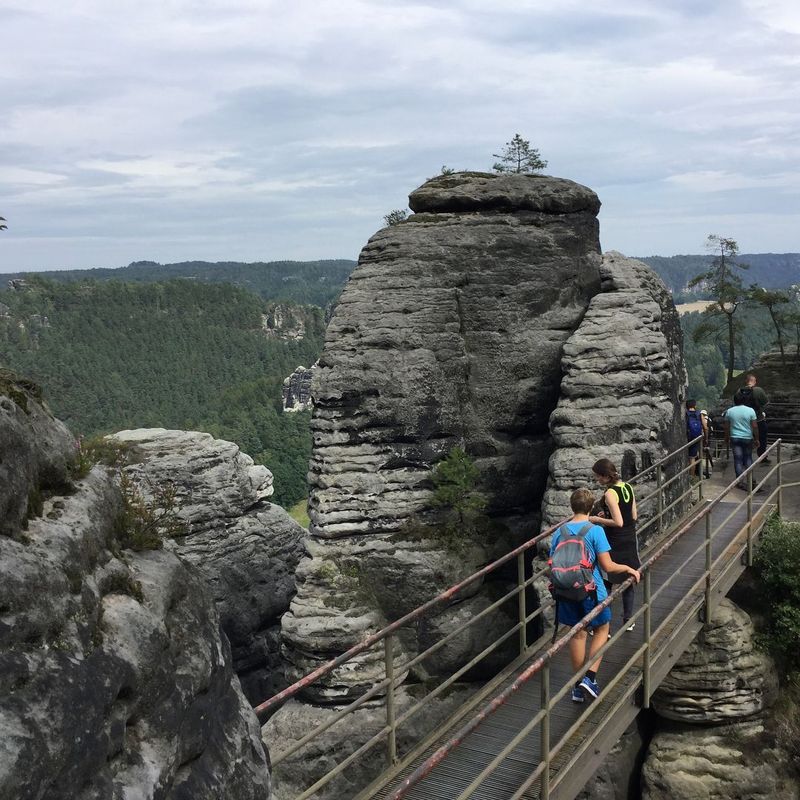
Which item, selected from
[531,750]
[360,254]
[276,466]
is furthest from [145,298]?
[531,750]

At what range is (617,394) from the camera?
15.9 meters

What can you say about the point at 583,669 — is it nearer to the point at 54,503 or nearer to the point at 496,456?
the point at 54,503

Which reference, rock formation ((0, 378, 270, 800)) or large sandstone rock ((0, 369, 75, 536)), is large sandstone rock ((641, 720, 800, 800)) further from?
large sandstone rock ((0, 369, 75, 536))

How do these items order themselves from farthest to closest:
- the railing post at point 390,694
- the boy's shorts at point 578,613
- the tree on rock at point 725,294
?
the tree on rock at point 725,294, the boy's shorts at point 578,613, the railing post at point 390,694

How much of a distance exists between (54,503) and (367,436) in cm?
1311

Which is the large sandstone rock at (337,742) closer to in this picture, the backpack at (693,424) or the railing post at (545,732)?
the backpack at (693,424)

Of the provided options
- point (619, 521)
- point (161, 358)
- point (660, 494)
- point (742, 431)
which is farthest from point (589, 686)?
point (161, 358)

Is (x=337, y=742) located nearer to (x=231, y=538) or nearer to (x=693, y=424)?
(x=231, y=538)

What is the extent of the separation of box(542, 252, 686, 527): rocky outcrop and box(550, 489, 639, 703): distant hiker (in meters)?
6.18

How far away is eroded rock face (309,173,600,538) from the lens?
57.0ft

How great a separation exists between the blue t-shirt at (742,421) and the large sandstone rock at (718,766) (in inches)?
204

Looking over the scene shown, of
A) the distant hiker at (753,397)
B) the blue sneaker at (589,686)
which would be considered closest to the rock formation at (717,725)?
the blue sneaker at (589,686)

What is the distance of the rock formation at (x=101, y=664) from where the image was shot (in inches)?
140

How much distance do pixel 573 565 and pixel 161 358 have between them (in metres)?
166
